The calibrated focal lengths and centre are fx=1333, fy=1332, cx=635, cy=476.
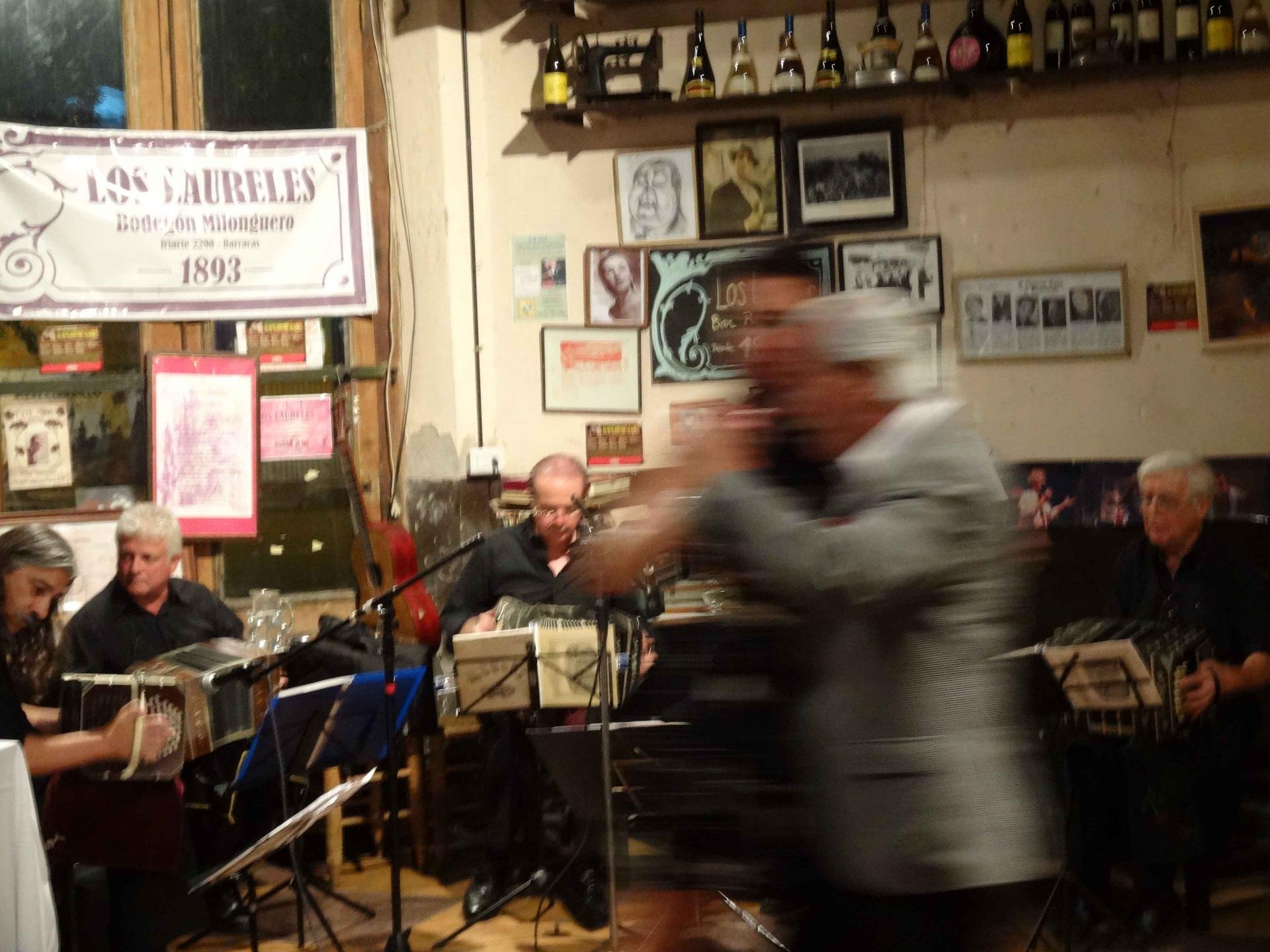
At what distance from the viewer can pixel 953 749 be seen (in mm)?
1550

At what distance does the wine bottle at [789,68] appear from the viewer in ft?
15.3

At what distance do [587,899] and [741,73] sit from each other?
111 inches

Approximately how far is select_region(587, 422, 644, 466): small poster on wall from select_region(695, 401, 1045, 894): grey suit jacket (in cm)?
337

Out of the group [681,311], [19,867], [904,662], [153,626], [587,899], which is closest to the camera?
[904,662]

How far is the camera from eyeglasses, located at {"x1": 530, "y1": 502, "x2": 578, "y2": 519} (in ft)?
14.2

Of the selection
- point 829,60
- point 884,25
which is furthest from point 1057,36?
point 829,60

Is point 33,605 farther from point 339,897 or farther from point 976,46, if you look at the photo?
point 976,46

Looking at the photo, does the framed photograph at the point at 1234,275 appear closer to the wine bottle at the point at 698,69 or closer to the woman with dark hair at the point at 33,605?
the wine bottle at the point at 698,69

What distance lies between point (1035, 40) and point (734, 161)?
1.11m

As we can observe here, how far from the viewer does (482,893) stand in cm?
407

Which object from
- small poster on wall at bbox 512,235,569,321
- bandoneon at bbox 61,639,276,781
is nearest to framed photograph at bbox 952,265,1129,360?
small poster on wall at bbox 512,235,569,321

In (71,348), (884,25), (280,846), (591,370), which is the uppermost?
(884,25)

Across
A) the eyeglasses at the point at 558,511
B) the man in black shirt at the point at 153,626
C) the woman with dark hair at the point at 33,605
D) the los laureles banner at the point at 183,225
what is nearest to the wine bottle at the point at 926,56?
the eyeglasses at the point at 558,511

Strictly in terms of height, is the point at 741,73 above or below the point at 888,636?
above
